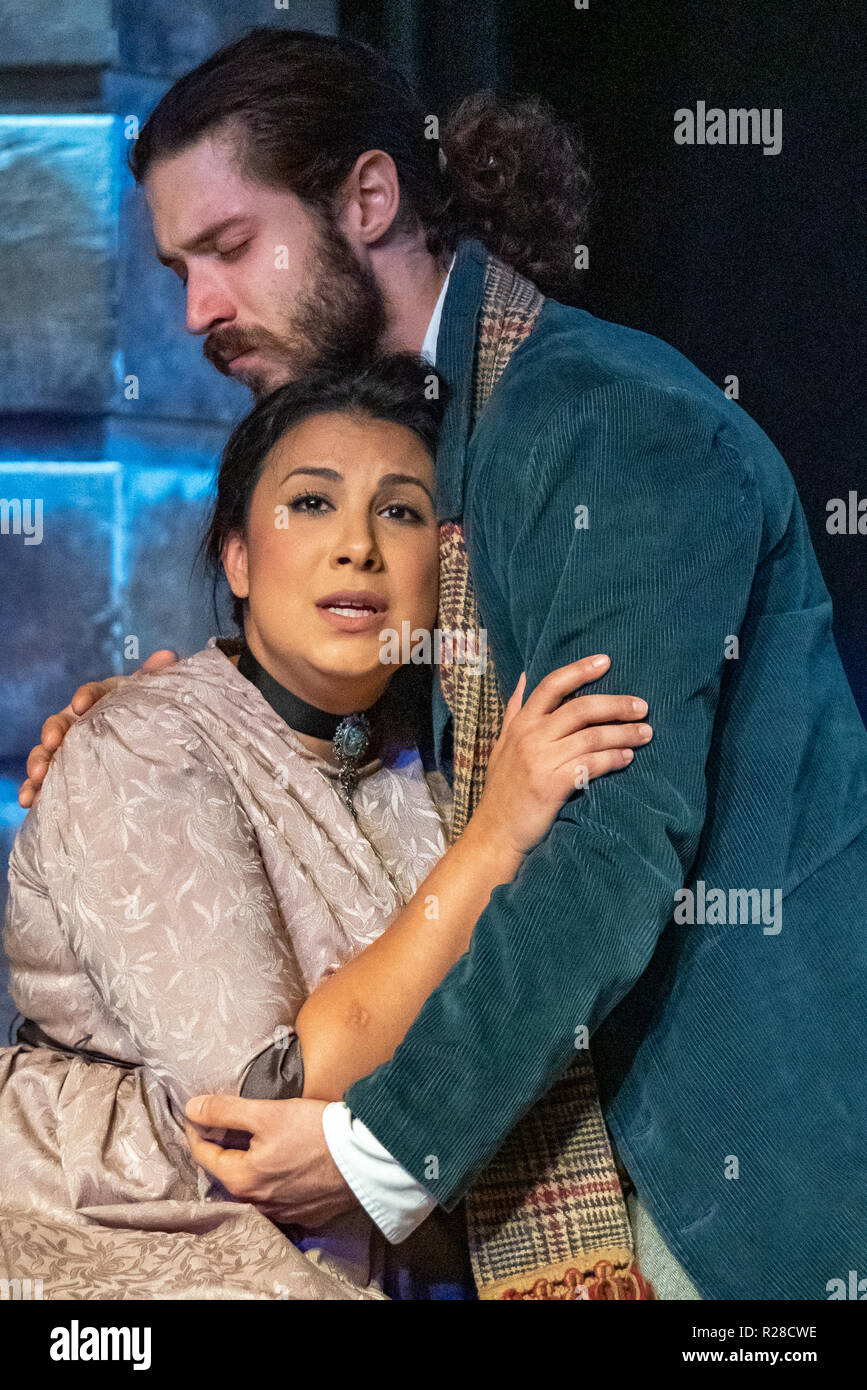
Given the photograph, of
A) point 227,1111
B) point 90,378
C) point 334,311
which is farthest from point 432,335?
point 227,1111

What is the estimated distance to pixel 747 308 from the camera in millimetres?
1984

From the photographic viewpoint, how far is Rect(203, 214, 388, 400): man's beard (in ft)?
5.68

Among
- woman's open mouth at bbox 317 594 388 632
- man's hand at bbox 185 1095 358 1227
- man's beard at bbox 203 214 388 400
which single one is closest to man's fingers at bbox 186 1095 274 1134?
man's hand at bbox 185 1095 358 1227

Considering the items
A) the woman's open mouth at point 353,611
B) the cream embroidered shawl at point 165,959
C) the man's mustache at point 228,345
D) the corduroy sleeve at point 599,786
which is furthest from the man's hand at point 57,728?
the corduroy sleeve at point 599,786

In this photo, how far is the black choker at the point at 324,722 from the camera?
1.67 m

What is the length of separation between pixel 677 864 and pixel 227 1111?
52cm

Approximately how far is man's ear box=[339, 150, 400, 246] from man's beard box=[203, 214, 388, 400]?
0.09 ft

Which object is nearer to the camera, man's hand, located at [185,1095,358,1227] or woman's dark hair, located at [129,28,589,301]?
man's hand, located at [185,1095,358,1227]

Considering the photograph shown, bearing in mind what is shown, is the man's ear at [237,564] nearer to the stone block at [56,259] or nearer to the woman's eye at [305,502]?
the woman's eye at [305,502]

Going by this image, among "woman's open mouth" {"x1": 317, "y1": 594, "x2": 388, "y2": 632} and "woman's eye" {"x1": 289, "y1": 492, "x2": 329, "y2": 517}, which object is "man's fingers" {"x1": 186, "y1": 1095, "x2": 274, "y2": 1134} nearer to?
"woman's open mouth" {"x1": 317, "y1": 594, "x2": 388, "y2": 632}

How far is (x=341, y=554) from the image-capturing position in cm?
163

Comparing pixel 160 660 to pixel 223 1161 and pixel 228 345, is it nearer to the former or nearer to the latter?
pixel 228 345

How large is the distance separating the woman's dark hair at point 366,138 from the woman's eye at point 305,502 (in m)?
0.37

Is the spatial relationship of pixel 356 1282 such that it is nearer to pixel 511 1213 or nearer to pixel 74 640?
pixel 511 1213
